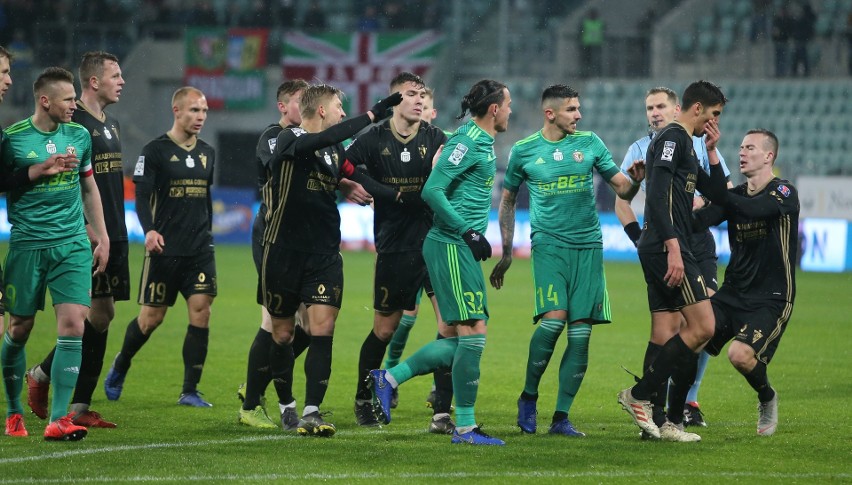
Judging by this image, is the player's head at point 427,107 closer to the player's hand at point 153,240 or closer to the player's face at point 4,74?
the player's hand at point 153,240

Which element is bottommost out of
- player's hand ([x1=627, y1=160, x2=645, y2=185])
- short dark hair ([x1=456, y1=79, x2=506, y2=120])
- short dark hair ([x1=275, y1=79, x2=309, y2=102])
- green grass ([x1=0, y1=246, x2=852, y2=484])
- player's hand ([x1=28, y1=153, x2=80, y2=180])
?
green grass ([x1=0, y1=246, x2=852, y2=484])

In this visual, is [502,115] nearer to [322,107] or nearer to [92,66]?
[322,107]

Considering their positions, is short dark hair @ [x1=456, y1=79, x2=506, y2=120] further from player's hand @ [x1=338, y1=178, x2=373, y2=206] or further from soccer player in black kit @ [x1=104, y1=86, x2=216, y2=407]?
soccer player in black kit @ [x1=104, y1=86, x2=216, y2=407]

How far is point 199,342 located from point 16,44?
2548cm

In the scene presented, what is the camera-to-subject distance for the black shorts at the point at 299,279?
7.51 metres

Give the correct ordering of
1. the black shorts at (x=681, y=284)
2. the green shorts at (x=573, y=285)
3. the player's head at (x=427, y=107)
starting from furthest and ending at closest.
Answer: the player's head at (x=427, y=107) < the green shorts at (x=573, y=285) < the black shorts at (x=681, y=284)

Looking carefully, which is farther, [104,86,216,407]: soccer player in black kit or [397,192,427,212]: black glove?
[104,86,216,407]: soccer player in black kit

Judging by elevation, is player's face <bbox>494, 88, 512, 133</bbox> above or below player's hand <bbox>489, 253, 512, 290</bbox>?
above

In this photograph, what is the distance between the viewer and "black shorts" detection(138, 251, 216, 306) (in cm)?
910

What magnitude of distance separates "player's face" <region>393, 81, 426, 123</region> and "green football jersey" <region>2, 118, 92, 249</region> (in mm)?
2361

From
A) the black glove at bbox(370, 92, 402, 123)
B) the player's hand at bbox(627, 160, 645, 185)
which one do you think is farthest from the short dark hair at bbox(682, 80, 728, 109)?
the black glove at bbox(370, 92, 402, 123)

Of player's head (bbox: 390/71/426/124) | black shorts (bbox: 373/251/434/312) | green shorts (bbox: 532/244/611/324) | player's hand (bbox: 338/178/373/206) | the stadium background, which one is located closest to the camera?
green shorts (bbox: 532/244/611/324)

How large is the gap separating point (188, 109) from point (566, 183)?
3140mm

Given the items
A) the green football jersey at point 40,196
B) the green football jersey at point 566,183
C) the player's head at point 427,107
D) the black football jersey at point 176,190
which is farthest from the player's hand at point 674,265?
the black football jersey at point 176,190
